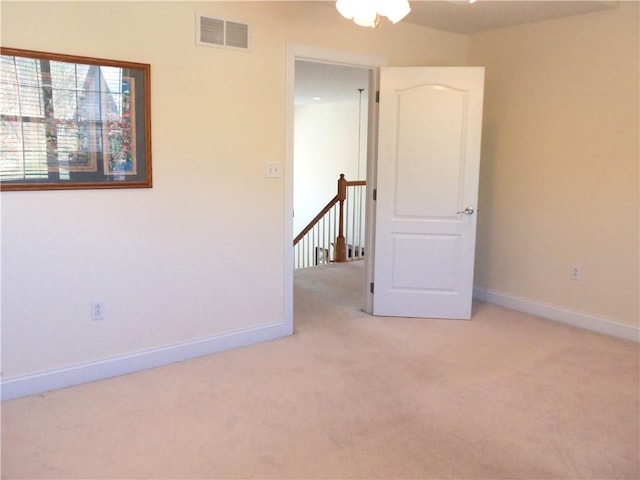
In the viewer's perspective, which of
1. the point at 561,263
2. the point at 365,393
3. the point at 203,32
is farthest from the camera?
the point at 561,263

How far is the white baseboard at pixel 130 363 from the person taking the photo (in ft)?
9.07

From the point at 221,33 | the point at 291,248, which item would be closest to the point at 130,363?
the point at 291,248

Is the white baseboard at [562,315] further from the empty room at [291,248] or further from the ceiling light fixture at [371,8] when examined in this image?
the ceiling light fixture at [371,8]

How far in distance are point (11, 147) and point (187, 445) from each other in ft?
5.54

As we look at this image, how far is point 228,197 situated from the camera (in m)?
3.35

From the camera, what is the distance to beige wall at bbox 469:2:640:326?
3.63 m

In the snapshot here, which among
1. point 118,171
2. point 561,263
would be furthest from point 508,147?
point 118,171

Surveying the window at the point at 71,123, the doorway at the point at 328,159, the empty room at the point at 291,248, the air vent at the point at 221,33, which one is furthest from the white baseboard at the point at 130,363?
the doorway at the point at 328,159

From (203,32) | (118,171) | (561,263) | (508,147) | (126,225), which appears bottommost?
(561,263)

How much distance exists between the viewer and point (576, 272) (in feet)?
13.1

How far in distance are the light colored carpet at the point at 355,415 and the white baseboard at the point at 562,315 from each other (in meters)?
0.16

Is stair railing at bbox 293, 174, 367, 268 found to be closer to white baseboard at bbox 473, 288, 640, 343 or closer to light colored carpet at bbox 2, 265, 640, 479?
white baseboard at bbox 473, 288, 640, 343

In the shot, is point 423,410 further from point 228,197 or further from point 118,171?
point 118,171

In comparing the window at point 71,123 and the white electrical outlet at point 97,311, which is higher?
the window at point 71,123
